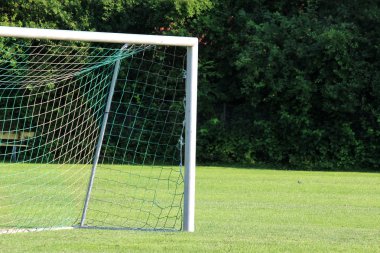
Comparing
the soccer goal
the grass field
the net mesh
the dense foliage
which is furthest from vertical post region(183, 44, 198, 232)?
the dense foliage

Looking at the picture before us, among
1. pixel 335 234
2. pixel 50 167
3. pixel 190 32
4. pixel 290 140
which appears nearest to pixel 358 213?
pixel 335 234

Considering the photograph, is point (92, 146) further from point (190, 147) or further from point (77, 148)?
point (190, 147)

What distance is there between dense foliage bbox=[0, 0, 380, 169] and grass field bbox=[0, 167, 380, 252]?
5137mm

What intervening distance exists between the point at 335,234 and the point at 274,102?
1556cm

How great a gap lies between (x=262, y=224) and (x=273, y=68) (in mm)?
14480

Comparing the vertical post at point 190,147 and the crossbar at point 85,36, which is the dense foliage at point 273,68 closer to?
the vertical post at point 190,147

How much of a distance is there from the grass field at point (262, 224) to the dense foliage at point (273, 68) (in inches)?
202

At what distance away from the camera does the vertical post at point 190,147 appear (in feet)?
32.0

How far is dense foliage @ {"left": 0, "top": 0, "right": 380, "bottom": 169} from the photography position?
24562mm

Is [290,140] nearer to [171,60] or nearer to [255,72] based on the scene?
[255,72]

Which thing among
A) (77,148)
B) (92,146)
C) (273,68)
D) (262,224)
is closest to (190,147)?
(262,224)

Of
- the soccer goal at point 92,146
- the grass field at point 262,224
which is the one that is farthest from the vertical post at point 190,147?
the grass field at point 262,224

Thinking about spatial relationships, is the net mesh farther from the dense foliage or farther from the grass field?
the dense foliage

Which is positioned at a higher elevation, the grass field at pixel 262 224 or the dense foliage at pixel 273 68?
the dense foliage at pixel 273 68
